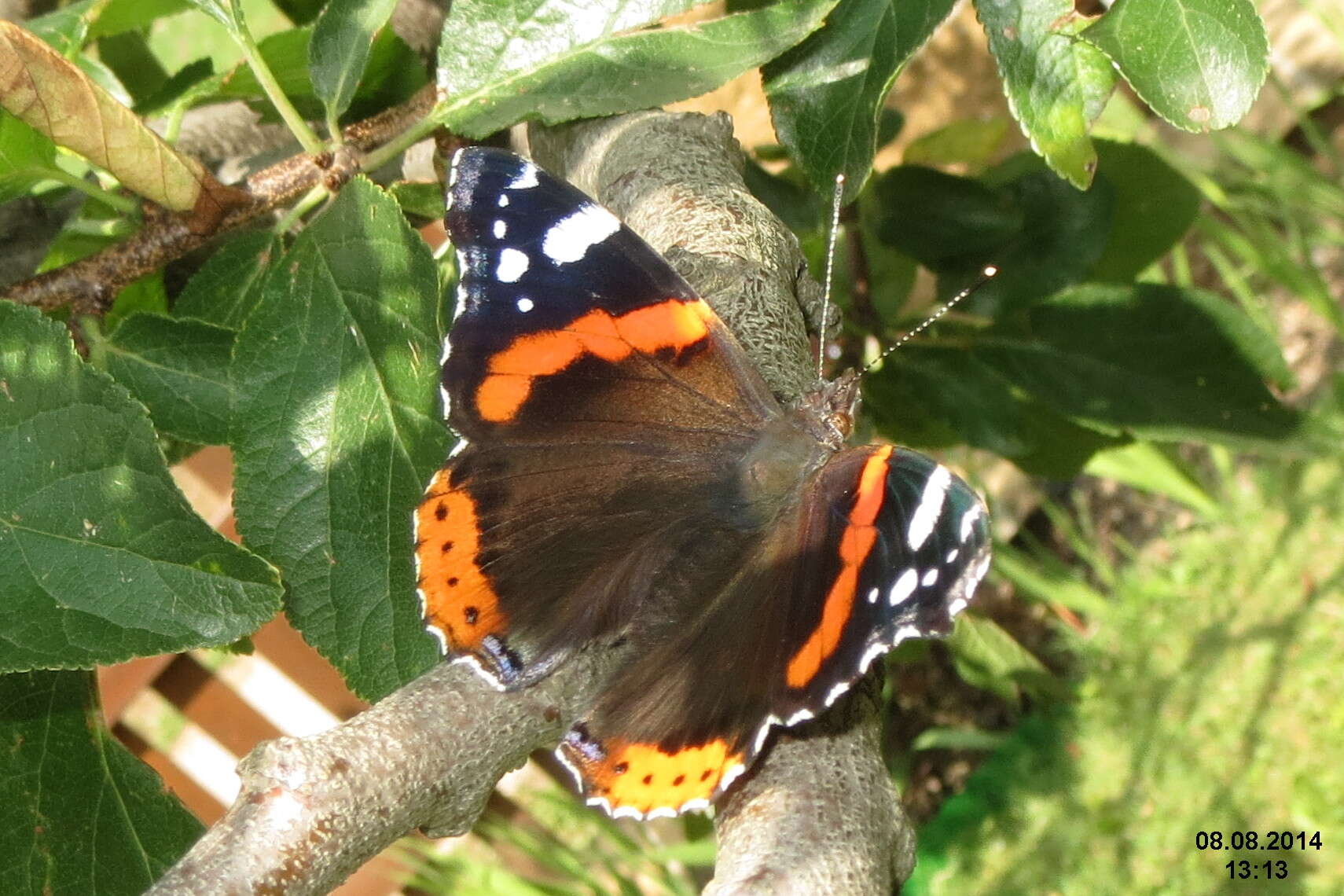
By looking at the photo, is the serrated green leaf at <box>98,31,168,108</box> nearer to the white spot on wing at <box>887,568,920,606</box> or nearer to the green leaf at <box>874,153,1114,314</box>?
the green leaf at <box>874,153,1114,314</box>

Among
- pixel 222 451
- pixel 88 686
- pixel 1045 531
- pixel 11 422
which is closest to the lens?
pixel 11 422

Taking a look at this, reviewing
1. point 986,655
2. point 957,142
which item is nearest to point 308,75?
point 957,142

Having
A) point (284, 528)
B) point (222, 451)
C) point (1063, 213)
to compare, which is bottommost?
point (222, 451)

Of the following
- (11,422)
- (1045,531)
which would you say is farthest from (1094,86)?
(1045,531)

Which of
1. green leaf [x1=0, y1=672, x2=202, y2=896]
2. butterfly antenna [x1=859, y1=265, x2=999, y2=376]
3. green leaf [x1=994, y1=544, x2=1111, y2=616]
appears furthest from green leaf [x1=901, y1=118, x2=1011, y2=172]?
green leaf [x1=0, y1=672, x2=202, y2=896]

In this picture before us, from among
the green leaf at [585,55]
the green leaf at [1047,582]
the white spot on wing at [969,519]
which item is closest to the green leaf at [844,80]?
the green leaf at [585,55]

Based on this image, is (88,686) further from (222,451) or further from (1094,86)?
(222,451)

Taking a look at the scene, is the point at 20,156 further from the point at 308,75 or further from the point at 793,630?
the point at 793,630
